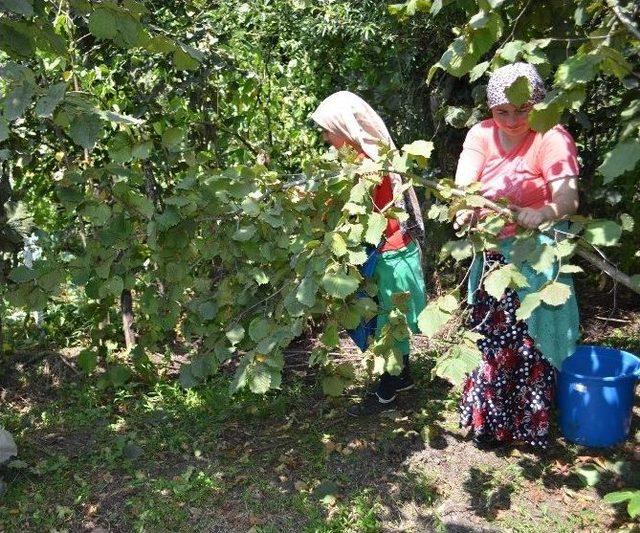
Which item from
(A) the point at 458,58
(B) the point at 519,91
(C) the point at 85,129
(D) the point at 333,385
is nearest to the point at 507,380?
(D) the point at 333,385

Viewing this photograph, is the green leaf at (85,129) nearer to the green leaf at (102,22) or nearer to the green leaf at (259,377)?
the green leaf at (102,22)

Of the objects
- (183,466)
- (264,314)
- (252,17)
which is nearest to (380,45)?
(252,17)

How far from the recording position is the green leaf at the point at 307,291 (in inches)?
114

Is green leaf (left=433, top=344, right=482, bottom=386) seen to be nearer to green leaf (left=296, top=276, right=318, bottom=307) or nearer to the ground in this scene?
green leaf (left=296, top=276, right=318, bottom=307)

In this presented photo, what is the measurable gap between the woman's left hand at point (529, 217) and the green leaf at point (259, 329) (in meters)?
1.08

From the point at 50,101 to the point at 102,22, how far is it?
52 cm

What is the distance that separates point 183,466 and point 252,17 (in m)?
3.28

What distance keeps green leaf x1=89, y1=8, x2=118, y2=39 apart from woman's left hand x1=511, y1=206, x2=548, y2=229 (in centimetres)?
159

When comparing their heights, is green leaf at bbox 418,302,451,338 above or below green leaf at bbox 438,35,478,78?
below

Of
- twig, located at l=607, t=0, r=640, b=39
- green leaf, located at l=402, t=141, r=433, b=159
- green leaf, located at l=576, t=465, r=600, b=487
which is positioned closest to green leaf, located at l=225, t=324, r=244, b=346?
green leaf, located at l=402, t=141, r=433, b=159

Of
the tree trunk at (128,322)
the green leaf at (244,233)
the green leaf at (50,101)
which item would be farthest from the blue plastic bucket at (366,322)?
the green leaf at (50,101)

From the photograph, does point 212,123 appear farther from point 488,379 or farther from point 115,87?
point 488,379

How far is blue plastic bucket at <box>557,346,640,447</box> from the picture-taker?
135 inches

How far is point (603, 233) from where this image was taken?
230cm
